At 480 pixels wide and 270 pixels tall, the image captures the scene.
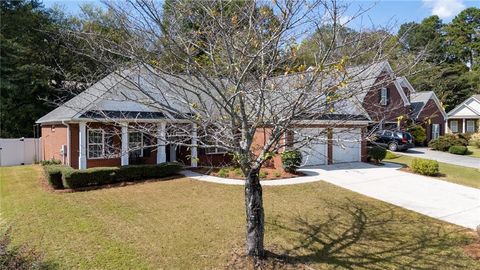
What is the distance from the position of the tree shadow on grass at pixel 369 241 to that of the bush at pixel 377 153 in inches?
397

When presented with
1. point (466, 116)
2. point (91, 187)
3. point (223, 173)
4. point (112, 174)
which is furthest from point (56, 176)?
point (466, 116)

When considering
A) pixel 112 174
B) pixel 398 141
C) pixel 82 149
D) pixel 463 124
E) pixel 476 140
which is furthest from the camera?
pixel 463 124

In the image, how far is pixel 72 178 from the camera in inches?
517

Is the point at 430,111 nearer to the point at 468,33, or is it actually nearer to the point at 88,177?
the point at 468,33

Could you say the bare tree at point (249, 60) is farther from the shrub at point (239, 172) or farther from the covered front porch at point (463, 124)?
the covered front porch at point (463, 124)

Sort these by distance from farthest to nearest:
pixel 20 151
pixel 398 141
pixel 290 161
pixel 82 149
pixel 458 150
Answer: pixel 458 150 < pixel 398 141 < pixel 20 151 < pixel 290 161 < pixel 82 149

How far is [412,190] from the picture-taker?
45.3ft

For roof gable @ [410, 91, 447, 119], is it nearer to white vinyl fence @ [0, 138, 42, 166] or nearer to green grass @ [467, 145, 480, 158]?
green grass @ [467, 145, 480, 158]

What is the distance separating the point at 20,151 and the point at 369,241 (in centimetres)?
2262

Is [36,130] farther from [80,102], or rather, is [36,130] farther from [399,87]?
[399,87]

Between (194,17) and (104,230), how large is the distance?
5552 mm

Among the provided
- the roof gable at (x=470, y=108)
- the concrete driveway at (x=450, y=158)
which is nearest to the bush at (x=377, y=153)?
the concrete driveway at (x=450, y=158)

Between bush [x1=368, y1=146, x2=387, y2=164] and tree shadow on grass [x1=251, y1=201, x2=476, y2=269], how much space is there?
10.1m

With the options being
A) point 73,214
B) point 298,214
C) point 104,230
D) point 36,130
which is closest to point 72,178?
point 73,214
